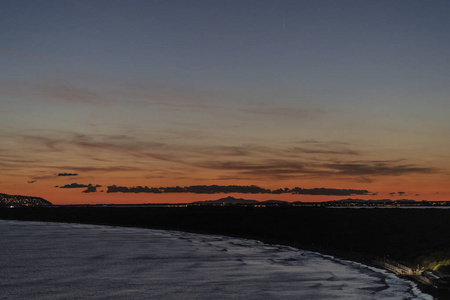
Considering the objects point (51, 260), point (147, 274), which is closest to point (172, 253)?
point (51, 260)

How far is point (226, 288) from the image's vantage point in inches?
995

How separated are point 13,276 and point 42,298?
8.55 metres

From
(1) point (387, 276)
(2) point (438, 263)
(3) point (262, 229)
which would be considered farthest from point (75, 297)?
(3) point (262, 229)

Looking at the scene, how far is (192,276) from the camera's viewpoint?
2967cm

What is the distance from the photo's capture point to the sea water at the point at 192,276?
2378 cm

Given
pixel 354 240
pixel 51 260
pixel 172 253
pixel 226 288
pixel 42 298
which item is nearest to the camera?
pixel 42 298

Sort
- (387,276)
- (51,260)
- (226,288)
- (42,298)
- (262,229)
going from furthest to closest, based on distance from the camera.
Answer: (262,229) → (51,260) → (387,276) → (226,288) → (42,298)

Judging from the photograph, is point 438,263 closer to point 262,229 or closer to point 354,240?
point 354,240

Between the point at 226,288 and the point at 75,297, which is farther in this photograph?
the point at 226,288

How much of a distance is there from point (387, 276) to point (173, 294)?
39.2ft

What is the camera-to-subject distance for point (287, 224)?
77.1 meters

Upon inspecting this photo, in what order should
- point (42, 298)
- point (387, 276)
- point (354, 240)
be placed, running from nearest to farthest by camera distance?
1. point (42, 298)
2. point (387, 276)
3. point (354, 240)

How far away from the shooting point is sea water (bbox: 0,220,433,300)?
2378cm

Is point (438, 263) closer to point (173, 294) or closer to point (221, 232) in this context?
point (173, 294)
